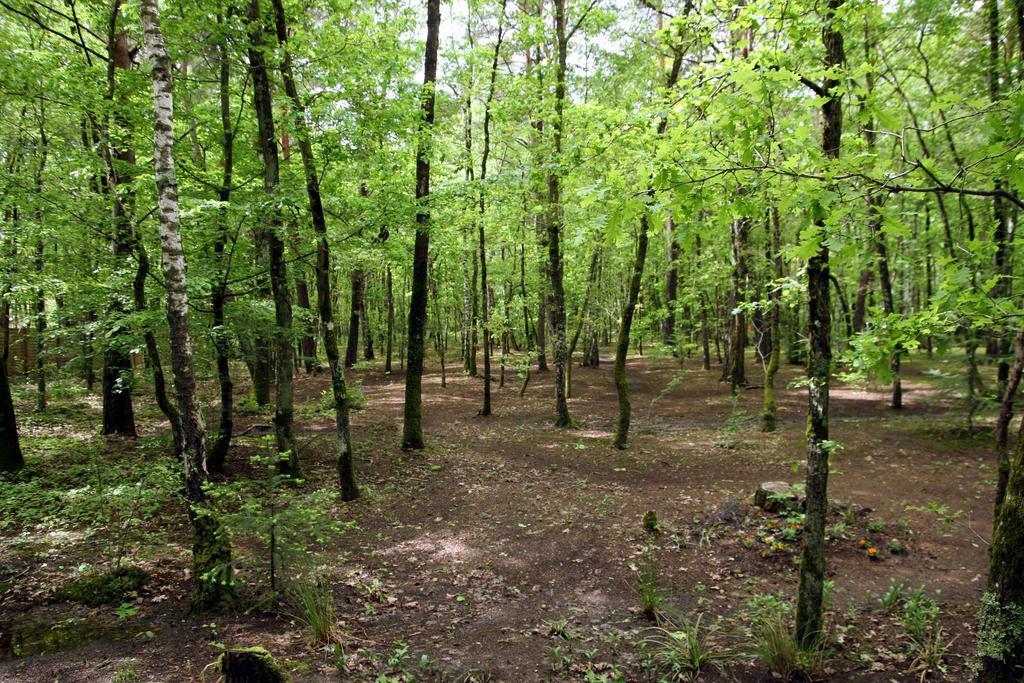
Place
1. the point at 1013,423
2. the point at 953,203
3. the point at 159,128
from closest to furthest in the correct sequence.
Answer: the point at 159,128 < the point at 1013,423 < the point at 953,203

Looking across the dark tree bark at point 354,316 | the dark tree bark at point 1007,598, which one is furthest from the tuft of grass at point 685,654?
the dark tree bark at point 354,316

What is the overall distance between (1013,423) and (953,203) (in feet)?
24.4

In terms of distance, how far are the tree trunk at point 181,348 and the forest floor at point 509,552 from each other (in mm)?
474

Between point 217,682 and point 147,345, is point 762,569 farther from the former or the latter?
point 147,345

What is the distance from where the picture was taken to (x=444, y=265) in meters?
21.1

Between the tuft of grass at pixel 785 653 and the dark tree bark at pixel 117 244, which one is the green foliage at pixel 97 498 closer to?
the dark tree bark at pixel 117 244

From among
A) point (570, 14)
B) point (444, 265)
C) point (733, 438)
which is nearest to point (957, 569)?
point (733, 438)

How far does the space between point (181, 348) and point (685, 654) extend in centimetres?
569

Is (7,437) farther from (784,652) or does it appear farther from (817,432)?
(817,432)

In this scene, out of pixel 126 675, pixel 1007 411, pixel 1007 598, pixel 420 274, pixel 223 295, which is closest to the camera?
pixel 1007 598

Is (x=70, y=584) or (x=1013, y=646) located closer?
(x=1013, y=646)

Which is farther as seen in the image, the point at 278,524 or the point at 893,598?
the point at 893,598

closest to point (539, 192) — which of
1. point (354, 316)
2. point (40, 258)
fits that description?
point (40, 258)

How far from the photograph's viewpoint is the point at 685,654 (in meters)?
4.59
